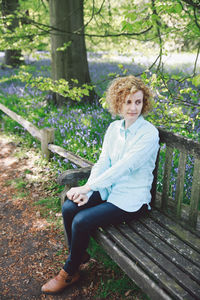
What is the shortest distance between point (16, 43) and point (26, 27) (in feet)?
2.07

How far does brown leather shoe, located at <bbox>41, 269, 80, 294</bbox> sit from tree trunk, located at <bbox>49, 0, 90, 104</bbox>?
5.31 metres

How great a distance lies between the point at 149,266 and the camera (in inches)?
76.0

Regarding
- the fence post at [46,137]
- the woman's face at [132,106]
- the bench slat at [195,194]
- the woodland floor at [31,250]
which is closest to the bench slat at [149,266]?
the bench slat at [195,194]

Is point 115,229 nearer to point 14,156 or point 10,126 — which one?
point 14,156

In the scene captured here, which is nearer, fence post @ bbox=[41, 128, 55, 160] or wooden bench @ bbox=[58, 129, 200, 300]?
wooden bench @ bbox=[58, 129, 200, 300]

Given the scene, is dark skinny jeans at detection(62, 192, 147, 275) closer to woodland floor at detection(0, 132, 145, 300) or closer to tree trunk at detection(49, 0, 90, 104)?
woodland floor at detection(0, 132, 145, 300)

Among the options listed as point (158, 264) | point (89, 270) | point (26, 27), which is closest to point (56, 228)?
point (89, 270)

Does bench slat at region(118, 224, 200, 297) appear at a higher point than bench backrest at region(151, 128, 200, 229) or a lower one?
lower

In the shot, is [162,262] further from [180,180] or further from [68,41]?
[68,41]

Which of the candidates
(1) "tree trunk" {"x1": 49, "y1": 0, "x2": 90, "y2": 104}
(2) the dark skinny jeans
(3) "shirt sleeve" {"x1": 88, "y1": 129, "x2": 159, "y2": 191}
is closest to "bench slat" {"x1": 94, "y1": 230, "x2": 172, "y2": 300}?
(2) the dark skinny jeans

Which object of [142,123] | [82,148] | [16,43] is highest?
[16,43]

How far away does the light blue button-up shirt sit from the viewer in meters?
2.35

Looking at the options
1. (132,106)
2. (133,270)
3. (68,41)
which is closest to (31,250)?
(133,270)

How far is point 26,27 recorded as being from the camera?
16.5 ft
